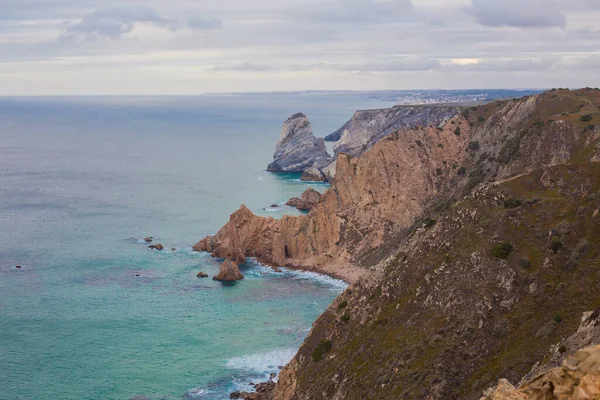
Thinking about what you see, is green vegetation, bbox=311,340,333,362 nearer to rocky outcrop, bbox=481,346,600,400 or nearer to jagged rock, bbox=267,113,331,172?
rocky outcrop, bbox=481,346,600,400

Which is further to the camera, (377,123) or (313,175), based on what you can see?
(377,123)

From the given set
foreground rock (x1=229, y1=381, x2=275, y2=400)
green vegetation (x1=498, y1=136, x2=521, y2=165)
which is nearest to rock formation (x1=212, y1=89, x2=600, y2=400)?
green vegetation (x1=498, y1=136, x2=521, y2=165)

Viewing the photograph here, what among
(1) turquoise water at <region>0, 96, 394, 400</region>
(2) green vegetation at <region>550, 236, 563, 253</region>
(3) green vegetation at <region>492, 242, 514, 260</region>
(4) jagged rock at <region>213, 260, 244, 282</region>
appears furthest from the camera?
(4) jagged rock at <region>213, 260, 244, 282</region>

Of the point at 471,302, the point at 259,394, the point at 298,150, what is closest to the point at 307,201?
the point at 298,150

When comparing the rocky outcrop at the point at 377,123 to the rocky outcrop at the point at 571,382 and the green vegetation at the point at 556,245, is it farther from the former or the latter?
the rocky outcrop at the point at 571,382

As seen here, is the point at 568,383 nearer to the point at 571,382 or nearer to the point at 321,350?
the point at 571,382
